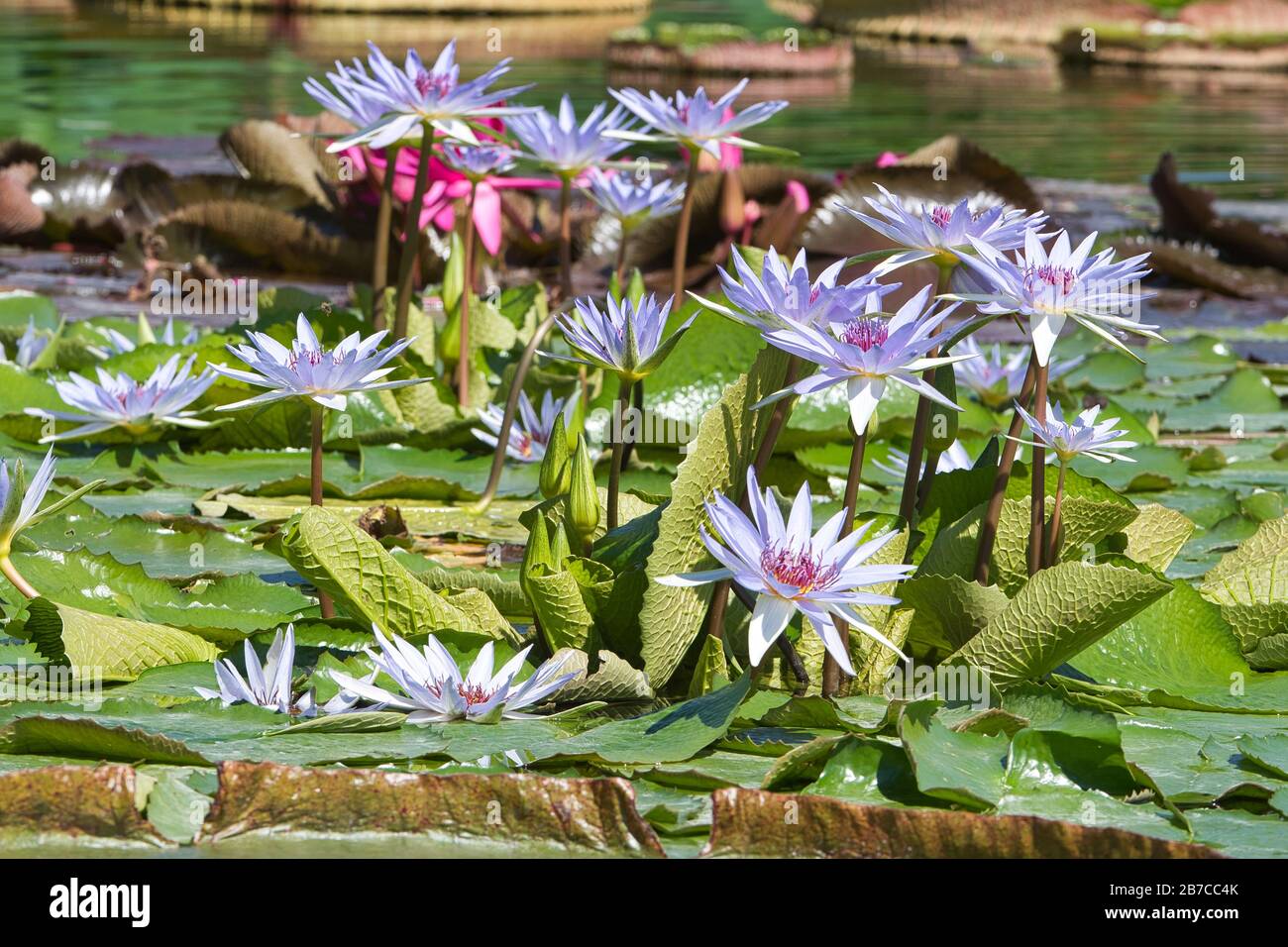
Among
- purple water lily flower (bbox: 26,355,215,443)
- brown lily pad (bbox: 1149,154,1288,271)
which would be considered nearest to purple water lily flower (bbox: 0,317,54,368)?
purple water lily flower (bbox: 26,355,215,443)

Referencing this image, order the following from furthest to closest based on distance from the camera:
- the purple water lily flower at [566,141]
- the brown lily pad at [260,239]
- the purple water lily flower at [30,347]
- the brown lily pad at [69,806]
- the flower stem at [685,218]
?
the brown lily pad at [260,239] → the purple water lily flower at [30,347] → the purple water lily flower at [566,141] → the flower stem at [685,218] → the brown lily pad at [69,806]

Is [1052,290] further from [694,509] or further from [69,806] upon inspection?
[69,806]

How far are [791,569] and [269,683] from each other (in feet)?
2.09

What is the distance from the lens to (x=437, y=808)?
1.53 m

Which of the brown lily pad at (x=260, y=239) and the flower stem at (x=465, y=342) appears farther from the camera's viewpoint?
the brown lily pad at (x=260, y=239)

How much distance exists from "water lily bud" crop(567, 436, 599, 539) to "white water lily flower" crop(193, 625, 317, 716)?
39 centimetres

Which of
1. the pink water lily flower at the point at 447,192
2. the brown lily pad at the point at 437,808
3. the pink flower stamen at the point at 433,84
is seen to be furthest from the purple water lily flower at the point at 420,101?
the pink water lily flower at the point at 447,192

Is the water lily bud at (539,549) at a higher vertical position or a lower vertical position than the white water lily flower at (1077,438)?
lower

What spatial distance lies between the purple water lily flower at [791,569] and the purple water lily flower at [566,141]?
5.59 feet

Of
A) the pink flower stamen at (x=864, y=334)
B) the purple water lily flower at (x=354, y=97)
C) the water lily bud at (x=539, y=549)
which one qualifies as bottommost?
the water lily bud at (x=539, y=549)

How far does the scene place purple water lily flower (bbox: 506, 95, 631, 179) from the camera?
324 centimetres

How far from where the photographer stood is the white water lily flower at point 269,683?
1.80 meters

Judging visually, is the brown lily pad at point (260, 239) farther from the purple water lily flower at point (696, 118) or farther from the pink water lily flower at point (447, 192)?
the purple water lily flower at point (696, 118)

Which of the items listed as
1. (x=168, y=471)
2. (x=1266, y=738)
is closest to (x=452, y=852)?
(x=1266, y=738)
